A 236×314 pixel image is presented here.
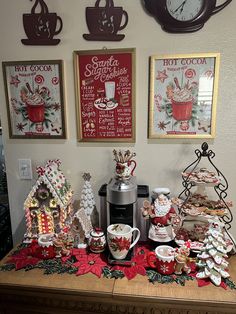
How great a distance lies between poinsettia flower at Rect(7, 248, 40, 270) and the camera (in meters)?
1.15

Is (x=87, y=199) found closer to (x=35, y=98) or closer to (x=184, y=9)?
(x=35, y=98)

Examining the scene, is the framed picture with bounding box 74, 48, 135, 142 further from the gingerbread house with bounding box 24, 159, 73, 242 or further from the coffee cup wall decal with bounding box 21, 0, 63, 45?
the gingerbread house with bounding box 24, 159, 73, 242

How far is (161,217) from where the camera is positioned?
3.85 ft

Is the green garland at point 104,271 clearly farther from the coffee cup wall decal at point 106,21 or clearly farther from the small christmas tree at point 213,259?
the coffee cup wall decal at point 106,21

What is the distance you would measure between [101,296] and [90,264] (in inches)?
6.3

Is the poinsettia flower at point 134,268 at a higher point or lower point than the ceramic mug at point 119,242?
lower

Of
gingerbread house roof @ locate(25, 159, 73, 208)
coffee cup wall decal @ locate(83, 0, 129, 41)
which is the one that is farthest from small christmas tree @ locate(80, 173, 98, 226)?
coffee cup wall decal @ locate(83, 0, 129, 41)

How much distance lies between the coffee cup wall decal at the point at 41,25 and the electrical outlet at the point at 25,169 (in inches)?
25.3

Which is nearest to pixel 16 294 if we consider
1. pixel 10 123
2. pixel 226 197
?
pixel 10 123

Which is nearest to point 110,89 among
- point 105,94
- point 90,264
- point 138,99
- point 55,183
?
point 105,94

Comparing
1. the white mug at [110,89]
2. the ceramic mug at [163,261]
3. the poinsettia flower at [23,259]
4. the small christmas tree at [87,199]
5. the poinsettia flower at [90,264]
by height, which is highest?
the white mug at [110,89]

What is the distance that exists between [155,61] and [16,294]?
1235mm

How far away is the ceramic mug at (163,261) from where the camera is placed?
1044 mm

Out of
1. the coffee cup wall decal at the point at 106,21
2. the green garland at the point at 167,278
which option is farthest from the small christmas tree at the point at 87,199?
the coffee cup wall decal at the point at 106,21
